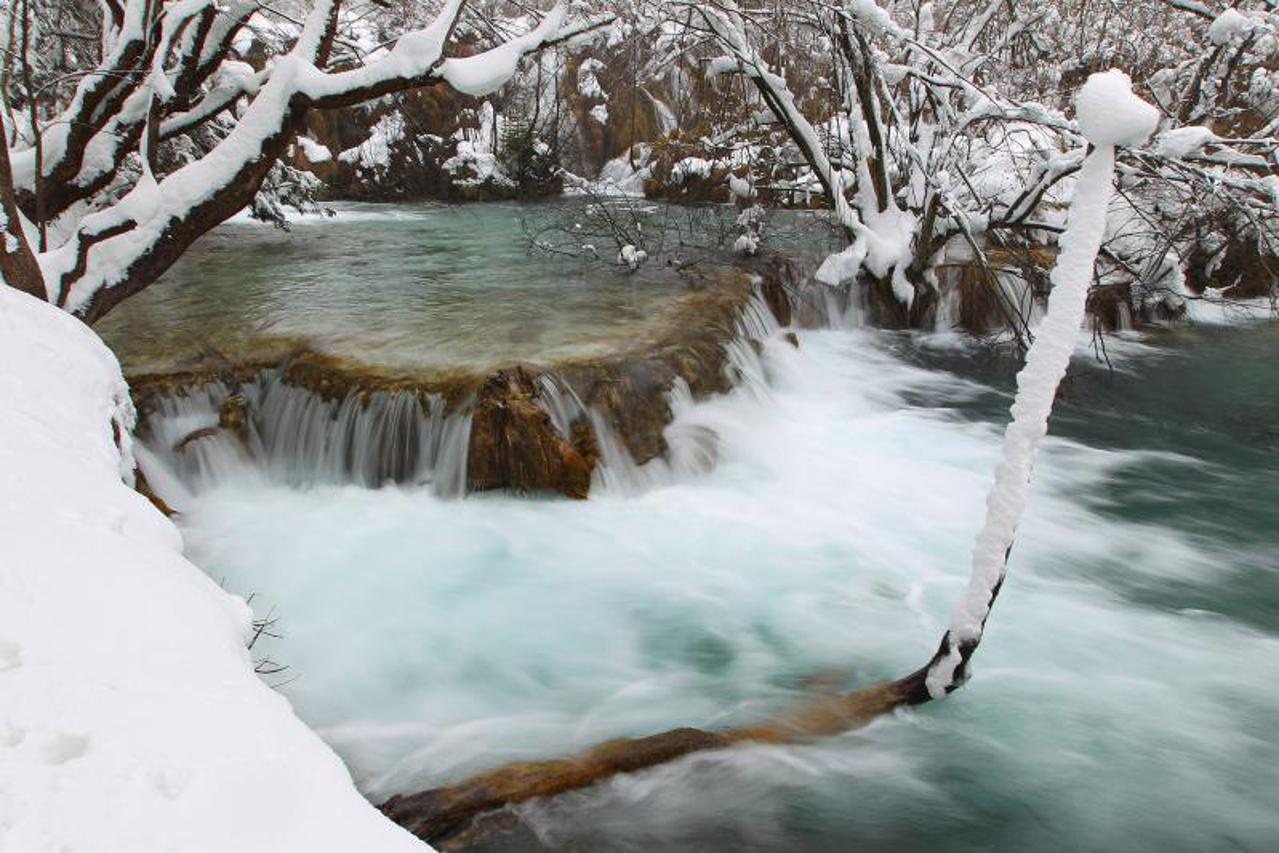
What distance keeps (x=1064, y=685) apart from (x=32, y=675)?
427 centimetres

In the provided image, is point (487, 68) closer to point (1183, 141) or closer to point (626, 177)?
point (1183, 141)

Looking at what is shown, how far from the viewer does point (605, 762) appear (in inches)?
125

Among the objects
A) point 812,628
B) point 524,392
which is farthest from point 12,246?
point 812,628

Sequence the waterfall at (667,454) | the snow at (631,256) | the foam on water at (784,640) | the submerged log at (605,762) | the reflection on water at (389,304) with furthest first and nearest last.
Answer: the snow at (631,256) < the reflection on water at (389,304) < the waterfall at (667,454) < the foam on water at (784,640) < the submerged log at (605,762)

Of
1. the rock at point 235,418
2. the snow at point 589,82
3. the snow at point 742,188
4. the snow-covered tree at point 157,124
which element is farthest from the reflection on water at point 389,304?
the snow at point 589,82

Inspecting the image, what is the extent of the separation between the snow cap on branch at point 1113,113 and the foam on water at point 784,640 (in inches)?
Result: 98.8

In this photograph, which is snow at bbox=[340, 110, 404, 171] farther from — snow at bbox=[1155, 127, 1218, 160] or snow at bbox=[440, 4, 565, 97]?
snow at bbox=[1155, 127, 1218, 160]

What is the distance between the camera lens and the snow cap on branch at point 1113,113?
2.06 meters

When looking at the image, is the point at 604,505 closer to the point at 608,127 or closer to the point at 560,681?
the point at 560,681

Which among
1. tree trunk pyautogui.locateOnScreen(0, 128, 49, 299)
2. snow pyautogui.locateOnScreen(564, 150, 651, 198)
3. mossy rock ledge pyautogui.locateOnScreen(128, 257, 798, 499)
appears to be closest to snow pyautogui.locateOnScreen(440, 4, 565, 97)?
mossy rock ledge pyautogui.locateOnScreen(128, 257, 798, 499)

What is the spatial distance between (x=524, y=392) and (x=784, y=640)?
248 cm

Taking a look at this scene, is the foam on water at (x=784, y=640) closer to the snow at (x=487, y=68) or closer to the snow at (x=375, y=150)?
the snow at (x=487, y=68)

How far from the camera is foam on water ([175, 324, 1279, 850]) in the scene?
3254mm

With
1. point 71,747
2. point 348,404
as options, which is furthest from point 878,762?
point 348,404
